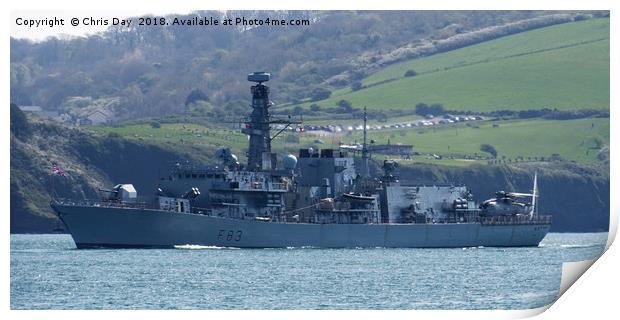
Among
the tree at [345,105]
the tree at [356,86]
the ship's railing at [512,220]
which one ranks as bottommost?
the ship's railing at [512,220]

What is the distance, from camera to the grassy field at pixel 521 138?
144m

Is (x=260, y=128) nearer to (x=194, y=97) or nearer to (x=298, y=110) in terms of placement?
(x=194, y=97)

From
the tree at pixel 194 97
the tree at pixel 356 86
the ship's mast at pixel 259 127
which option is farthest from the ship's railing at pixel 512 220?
the tree at pixel 356 86

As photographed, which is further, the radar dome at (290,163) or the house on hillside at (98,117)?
the house on hillside at (98,117)

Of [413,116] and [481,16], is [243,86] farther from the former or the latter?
[481,16]

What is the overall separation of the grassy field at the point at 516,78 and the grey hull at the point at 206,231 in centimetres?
6947

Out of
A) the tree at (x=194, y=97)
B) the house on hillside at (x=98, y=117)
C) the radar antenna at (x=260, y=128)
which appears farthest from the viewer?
the house on hillside at (x=98, y=117)

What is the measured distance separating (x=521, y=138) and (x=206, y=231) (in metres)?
75.7

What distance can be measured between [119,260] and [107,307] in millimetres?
17786

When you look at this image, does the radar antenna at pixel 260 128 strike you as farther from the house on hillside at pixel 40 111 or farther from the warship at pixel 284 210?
the house on hillside at pixel 40 111

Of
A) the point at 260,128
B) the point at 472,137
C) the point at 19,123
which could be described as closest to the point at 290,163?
the point at 260,128

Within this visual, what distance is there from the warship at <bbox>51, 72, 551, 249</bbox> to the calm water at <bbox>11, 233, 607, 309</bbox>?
5.75 ft

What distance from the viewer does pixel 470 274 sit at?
210 ft

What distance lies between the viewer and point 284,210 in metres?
81.2
